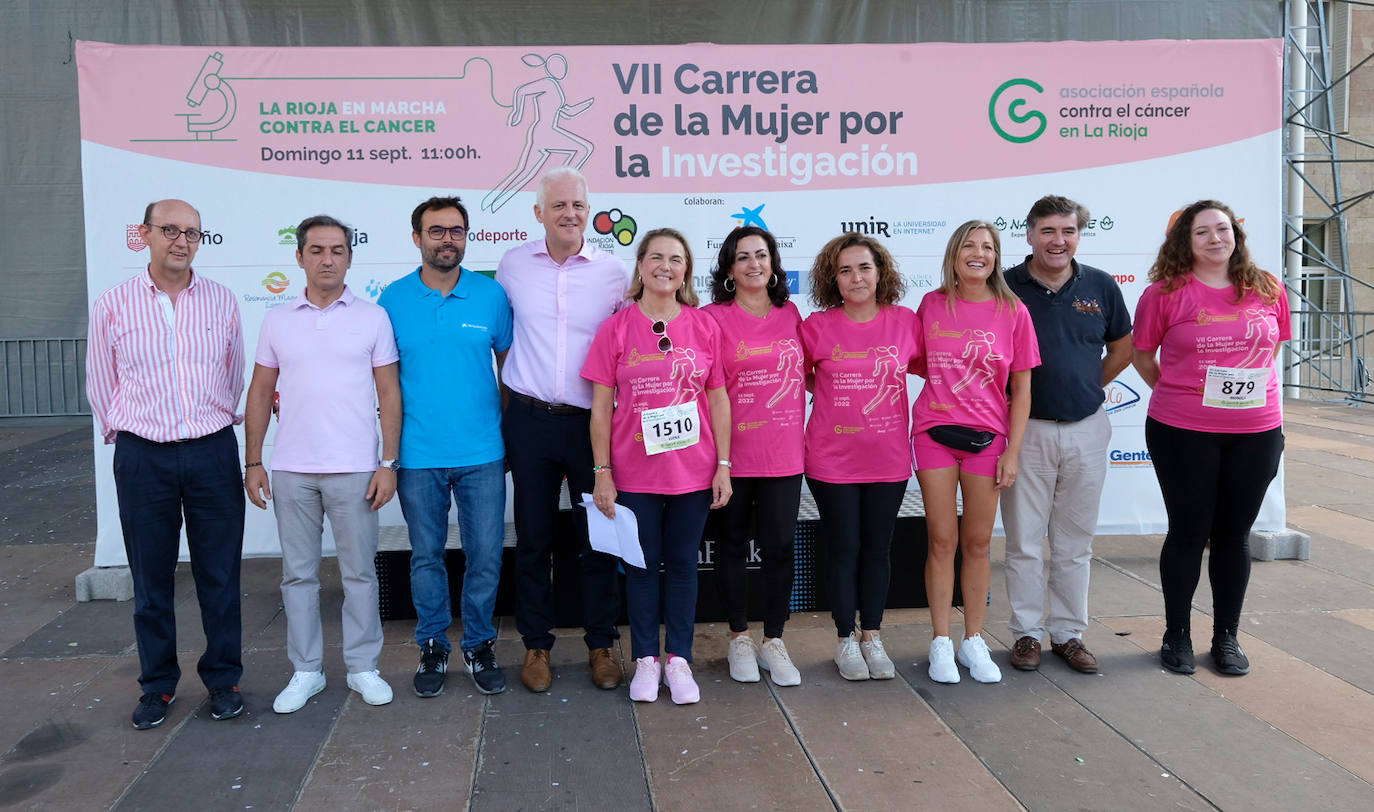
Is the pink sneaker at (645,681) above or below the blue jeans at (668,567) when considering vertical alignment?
below

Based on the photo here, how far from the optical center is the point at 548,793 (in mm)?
2670

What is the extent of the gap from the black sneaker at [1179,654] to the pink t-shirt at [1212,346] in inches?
32.0

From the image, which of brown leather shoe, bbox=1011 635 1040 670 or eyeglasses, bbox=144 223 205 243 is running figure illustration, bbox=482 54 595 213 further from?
brown leather shoe, bbox=1011 635 1040 670

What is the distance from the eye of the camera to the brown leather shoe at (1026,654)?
11.7 ft

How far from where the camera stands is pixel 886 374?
3359 millimetres

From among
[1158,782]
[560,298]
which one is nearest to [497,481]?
[560,298]

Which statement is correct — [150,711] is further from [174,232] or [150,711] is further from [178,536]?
[174,232]

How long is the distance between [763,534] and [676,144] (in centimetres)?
215

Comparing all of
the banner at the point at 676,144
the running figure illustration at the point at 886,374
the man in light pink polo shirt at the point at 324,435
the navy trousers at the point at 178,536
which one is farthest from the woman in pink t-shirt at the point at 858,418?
the navy trousers at the point at 178,536

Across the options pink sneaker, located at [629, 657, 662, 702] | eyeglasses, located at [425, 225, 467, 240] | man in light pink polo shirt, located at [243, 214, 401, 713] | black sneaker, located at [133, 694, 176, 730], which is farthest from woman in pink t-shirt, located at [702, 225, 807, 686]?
black sneaker, located at [133, 694, 176, 730]

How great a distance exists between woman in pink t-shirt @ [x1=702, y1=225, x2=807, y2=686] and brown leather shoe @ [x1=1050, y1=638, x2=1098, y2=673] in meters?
1.05

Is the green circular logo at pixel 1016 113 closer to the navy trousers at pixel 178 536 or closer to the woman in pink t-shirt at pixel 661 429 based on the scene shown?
the woman in pink t-shirt at pixel 661 429

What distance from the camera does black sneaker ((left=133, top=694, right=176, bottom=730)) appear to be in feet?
10.2

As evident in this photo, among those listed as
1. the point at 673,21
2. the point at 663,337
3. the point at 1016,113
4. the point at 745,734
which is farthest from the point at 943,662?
the point at 673,21
